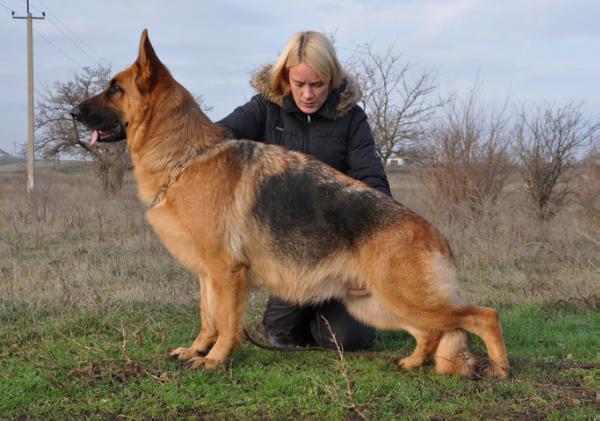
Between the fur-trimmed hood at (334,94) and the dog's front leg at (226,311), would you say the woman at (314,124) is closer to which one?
the fur-trimmed hood at (334,94)

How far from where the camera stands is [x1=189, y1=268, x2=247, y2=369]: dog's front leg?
385 cm

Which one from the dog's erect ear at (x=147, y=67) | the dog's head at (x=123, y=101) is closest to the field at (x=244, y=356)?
the dog's head at (x=123, y=101)

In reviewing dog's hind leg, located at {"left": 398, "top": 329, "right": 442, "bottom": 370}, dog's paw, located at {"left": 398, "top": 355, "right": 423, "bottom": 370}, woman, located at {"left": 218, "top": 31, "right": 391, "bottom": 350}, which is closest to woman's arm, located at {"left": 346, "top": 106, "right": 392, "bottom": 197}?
woman, located at {"left": 218, "top": 31, "right": 391, "bottom": 350}

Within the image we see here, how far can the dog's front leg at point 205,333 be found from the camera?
164 inches

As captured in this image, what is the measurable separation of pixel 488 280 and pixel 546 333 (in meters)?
2.27

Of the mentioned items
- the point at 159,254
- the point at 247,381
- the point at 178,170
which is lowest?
the point at 159,254

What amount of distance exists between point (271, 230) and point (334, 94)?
5.23 feet

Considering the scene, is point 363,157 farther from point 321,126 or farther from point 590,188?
point 590,188

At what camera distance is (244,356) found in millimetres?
4285

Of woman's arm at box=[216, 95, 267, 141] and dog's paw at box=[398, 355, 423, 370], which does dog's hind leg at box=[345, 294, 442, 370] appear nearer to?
dog's paw at box=[398, 355, 423, 370]

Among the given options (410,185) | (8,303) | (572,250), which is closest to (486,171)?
(410,185)

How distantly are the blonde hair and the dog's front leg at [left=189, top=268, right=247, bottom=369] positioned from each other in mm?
1819

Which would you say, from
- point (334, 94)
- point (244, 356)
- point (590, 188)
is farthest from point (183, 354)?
point (590, 188)

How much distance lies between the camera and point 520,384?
11.9 feet
